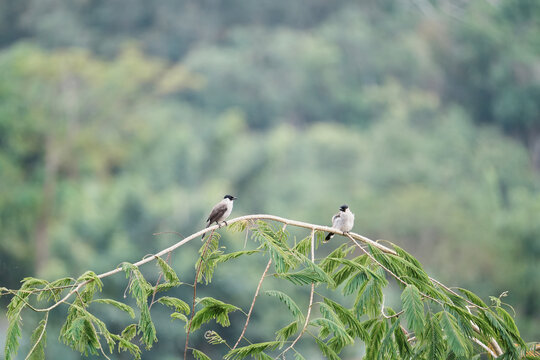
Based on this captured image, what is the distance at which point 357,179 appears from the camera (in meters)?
39.7

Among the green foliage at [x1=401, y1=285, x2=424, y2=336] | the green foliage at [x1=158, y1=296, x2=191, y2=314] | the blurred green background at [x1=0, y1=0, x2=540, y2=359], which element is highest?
the green foliage at [x1=401, y1=285, x2=424, y2=336]

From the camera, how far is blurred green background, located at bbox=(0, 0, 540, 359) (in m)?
29.0

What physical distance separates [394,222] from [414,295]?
29.0 m

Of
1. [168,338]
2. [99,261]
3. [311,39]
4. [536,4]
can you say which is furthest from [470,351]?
[536,4]

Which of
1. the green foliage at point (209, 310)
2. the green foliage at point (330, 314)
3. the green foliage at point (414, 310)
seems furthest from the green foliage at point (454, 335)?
the green foliage at point (209, 310)

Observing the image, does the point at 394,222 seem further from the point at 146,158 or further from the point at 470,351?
the point at 470,351

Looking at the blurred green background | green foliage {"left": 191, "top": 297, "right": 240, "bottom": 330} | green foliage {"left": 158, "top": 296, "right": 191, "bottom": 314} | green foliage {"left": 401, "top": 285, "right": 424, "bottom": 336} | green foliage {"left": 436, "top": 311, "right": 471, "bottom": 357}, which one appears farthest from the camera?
the blurred green background

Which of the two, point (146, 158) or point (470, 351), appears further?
point (146, 158)

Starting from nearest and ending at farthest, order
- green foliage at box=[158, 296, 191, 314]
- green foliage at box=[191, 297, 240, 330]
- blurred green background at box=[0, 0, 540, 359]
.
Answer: green foliage at box=[191, 297, 240, 330], green foliage at box=[158, 296, 191, 314], blurred green background at box=[0, 0, 540, 359]

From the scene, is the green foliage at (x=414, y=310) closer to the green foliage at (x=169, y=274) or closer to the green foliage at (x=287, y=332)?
the green foliage at (x=287, y=332)

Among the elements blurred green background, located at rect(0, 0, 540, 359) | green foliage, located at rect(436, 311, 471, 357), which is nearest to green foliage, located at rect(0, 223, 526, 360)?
green foliage, located at rect(436, 311, 471, 357)

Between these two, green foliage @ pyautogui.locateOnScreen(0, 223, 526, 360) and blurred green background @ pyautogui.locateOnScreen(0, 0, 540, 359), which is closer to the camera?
green foliage @ pyautogui.locateOnScreen(0, 223, 526, 360)

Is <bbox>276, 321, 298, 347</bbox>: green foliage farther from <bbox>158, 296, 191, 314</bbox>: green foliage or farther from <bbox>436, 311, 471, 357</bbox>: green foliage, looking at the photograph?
<bbox>436, 311, 471, 357</bbox>: green foliage

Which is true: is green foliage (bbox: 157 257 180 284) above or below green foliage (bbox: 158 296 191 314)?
above
